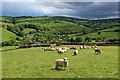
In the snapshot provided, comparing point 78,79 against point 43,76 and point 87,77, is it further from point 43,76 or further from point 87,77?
point 43,76

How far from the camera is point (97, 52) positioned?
47.6 metres

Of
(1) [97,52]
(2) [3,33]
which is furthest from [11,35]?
(1) [97,52]

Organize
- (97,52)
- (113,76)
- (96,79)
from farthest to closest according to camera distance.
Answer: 1. (97,52)
2. (113,76)
3. (96,79)

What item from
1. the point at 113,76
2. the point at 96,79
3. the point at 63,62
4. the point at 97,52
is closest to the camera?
the point at 96,79

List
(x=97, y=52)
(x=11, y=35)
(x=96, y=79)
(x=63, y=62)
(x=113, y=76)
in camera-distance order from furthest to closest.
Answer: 1. (x=11, y=35)
2. (x=97, y=52)
3. (x=63, y=62)
4. (x=113, y=76)
5. (x=96, y=79)

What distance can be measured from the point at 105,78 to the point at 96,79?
926 mm

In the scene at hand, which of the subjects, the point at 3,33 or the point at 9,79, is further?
Answer: the point at 3,33

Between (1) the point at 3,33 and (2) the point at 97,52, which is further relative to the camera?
(1) the point at 3,33

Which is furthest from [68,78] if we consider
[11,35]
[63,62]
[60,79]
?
[11,35]

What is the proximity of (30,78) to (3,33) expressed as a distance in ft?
603

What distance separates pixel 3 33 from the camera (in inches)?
7840

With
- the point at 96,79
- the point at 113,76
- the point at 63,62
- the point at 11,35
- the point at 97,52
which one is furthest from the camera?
the point at 11,35

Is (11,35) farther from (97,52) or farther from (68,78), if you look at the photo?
(68,78)

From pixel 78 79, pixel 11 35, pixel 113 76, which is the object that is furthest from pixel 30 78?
pixel 11 35
